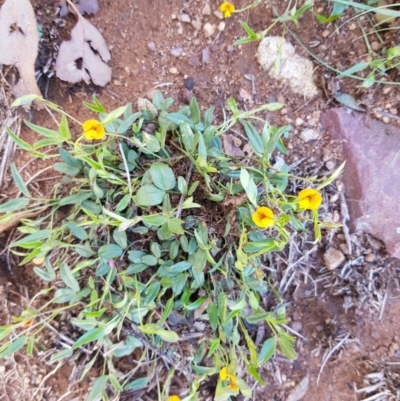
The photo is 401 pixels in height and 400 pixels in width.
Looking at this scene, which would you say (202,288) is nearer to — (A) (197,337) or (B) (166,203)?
(A) (197,337)

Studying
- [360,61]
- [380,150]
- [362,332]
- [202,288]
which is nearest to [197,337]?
[202,288]

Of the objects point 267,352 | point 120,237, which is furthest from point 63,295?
point 267,352

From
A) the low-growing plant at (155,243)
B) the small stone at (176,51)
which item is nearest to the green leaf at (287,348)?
the low-growing plant at (155,243)

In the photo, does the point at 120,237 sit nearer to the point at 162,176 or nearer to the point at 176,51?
the point at 162,176

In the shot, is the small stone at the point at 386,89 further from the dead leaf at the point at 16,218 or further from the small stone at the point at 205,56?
the dead leaf at the point at 16,218

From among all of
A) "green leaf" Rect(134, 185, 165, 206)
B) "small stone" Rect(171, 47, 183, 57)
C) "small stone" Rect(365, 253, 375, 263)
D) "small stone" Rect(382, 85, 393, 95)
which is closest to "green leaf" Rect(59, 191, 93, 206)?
"green leaf" Rect(134, 185, 165, 206)

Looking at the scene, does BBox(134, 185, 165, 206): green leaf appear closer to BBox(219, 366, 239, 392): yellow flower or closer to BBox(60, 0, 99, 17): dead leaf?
BBox(219, 366, 239, 392): yellow flower
